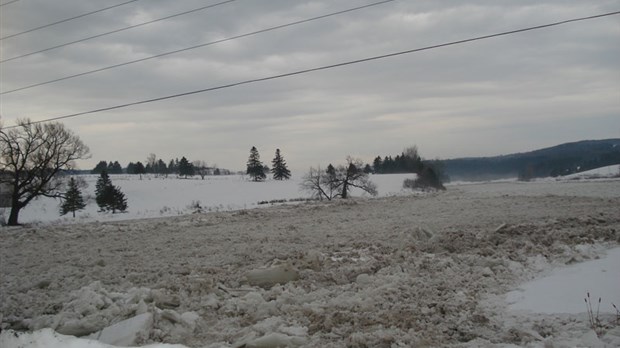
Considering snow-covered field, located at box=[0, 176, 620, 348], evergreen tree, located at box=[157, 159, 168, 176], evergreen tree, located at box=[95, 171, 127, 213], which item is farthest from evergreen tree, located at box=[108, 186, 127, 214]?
evergreen tree, located at box=[157, 159, 168, 176]

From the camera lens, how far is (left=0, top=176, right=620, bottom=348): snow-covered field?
6027 millimetres

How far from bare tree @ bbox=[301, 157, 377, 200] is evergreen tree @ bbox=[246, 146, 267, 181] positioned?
40.7 metres

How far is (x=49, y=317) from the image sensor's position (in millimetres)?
7344

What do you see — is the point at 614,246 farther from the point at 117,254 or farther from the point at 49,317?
the point at 117,254

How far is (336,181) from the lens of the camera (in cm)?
5541

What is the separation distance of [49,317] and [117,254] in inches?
315

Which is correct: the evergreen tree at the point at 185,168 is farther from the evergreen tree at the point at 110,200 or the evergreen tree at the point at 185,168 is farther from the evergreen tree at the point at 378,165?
the evergreen tree at the point at 110,200

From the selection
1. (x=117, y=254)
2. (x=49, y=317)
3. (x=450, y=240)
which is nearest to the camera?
(x=49, y=317)

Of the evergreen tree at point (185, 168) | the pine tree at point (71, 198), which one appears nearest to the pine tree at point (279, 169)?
the evergreen tree at point (185, 168)

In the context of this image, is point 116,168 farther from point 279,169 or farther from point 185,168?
point 279,169

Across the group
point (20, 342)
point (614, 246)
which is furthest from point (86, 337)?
point (614, 246)

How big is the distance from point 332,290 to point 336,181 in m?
46.7

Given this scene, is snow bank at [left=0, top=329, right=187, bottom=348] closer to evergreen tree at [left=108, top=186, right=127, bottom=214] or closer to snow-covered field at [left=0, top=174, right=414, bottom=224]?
snow-covered field at [left=0, top=174, right=414, bottom=224]

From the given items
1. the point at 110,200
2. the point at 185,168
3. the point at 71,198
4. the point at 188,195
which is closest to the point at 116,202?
the point at 110,200
